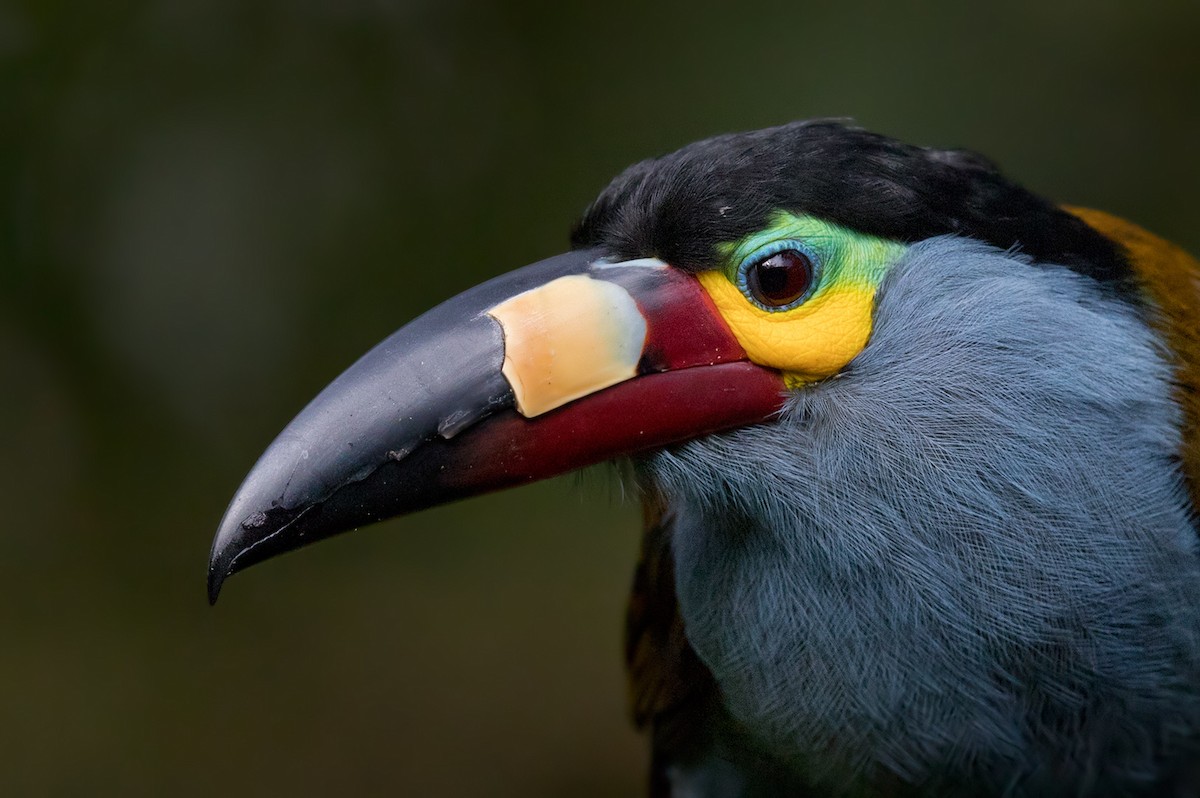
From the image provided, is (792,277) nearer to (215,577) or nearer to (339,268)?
(215,577)

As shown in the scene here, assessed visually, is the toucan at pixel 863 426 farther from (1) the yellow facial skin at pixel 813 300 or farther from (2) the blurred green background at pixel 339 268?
(2) the blurred green background at pixel 339 268

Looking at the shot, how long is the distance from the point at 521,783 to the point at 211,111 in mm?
3514

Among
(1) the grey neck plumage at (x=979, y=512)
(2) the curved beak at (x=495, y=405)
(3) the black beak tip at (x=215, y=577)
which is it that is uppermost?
(2) the curved beak at (x=495, y=405)

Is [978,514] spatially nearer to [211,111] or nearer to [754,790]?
[754,790]

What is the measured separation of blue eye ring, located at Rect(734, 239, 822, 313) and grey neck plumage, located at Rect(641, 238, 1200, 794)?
153mm

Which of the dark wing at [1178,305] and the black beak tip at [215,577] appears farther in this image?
the dark wing at [1178,305]

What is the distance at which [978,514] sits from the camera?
2.15 metres

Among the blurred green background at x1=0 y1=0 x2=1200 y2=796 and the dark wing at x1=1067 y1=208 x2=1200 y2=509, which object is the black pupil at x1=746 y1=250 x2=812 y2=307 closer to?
the dark wing at x1=1067 y1=208 x2=1200 y2=509

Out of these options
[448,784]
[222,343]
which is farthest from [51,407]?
[448,784]

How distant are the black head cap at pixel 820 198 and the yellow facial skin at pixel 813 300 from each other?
0.03 meters

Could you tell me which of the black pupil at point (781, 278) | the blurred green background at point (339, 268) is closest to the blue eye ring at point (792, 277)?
the black pupil at point (781, 278)

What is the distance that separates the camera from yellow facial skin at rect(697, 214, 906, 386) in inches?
82.7

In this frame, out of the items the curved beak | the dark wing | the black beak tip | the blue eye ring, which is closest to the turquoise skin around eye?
the blue eye ring

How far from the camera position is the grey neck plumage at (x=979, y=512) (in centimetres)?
215
